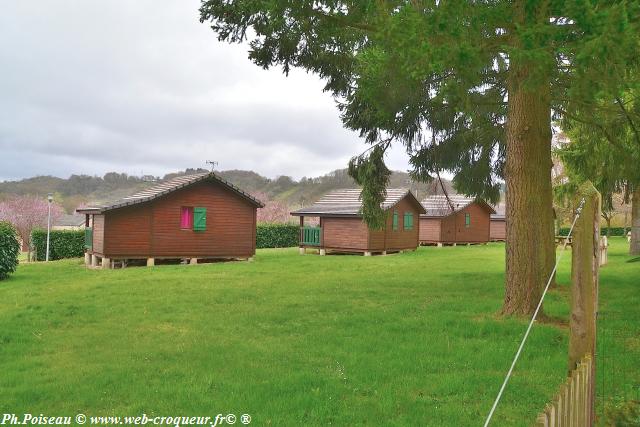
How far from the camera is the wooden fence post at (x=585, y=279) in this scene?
3.84 metres

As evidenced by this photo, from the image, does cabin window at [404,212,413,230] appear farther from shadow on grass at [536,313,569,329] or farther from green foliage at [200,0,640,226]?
shadow on grass at [536,313,569,329]

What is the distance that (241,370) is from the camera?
6.26m

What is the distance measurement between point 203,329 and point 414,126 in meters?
7.30

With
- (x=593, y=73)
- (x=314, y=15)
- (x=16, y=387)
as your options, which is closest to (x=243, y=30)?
(x=314, y=15)

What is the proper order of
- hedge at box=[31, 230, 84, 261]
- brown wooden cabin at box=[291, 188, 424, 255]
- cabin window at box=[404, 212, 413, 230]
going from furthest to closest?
cabin window at box=[404, 212, 413, 230] → brown wooden cabin at box=[291, 188, 424, 255] → hedge at box=[31, 230, 84, 261]

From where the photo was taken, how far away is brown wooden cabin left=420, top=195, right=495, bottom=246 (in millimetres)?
40188

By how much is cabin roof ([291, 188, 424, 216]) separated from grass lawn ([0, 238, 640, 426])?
57.7ft

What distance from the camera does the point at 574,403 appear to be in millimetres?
3109

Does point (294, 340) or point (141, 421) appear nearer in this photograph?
point (141, 421)

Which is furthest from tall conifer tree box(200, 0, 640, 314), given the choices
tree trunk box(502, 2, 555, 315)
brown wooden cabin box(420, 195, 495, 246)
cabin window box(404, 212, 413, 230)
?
brown wooden cabin box(420, 195, 495, 246)

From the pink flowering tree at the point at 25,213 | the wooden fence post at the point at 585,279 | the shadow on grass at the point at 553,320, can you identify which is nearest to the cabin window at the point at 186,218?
the shadow on grass at the point at 553,320

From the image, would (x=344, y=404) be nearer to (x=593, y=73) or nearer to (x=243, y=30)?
(x=593, y=73)

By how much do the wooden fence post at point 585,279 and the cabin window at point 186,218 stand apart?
21.3m

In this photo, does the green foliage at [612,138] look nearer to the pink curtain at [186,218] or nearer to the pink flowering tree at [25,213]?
the pink curtain at [186,218]
